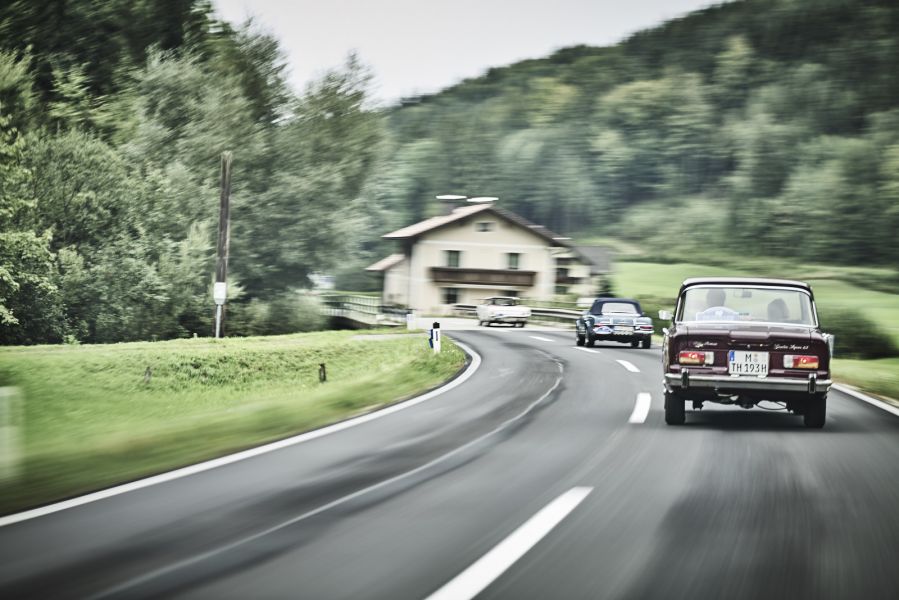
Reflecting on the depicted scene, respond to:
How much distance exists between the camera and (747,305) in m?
11.3

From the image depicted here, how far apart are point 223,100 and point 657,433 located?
33708 millimetres

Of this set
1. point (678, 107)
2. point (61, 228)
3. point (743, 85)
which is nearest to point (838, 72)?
point (743, 85)

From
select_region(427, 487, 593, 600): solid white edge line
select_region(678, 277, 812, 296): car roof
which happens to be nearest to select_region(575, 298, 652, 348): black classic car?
select_region(678, 277, 812, 296): car roof

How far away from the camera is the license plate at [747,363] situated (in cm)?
1008

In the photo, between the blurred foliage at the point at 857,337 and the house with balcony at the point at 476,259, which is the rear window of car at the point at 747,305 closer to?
the blurred foliage at the point at 857,337

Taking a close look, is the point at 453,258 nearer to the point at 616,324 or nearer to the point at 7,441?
the point at 616,324

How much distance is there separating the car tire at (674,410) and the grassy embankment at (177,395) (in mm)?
3762

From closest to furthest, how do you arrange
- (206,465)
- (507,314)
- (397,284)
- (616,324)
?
(206,465)
(616,324)
(507,314)
(397,284)

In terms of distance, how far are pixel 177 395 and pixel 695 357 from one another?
15.9 m

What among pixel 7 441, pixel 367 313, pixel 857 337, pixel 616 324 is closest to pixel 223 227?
pixel 616 324

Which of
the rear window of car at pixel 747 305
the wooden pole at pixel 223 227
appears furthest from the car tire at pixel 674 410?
the wooden pole at pixel 223 227

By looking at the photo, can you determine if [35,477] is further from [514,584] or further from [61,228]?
[61,228]

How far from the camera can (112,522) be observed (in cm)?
552

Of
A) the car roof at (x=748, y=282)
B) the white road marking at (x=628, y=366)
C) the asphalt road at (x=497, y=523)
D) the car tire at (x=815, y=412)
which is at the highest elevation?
the car roof at (x=748, y=282)
